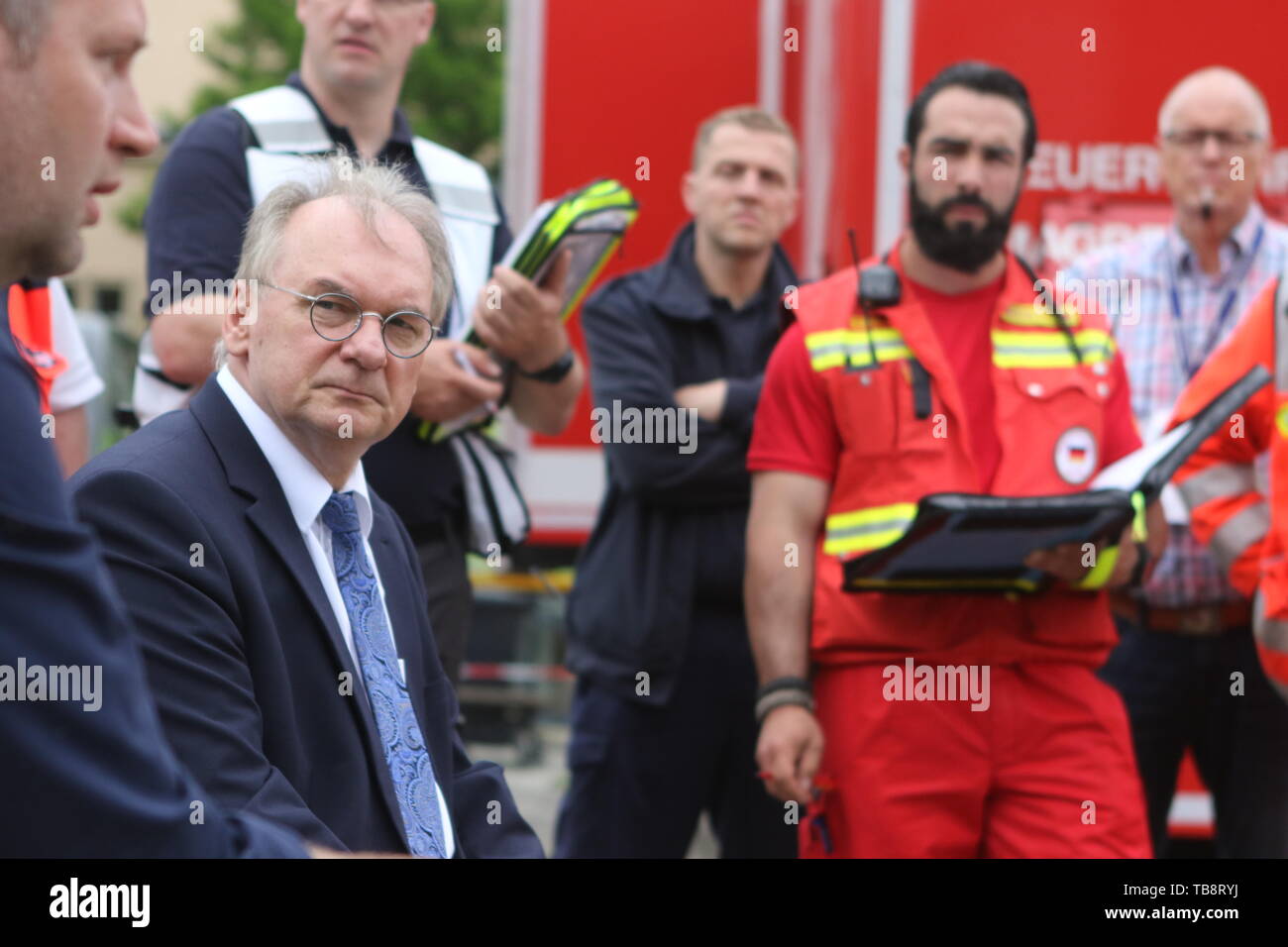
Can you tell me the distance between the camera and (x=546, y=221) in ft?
11.9

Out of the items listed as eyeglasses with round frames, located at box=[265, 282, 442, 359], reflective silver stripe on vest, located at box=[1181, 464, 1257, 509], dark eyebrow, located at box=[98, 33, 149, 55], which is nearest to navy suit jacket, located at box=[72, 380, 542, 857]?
eyeglasses with round frames, located at box=[265, 282, 442, 359]

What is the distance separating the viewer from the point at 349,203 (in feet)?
8.97

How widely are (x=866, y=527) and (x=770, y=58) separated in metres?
2.97

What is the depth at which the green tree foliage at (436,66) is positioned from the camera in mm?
27469

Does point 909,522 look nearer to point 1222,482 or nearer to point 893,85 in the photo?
point 1222,482

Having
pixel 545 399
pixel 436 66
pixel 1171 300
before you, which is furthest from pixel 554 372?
pixel 436 66

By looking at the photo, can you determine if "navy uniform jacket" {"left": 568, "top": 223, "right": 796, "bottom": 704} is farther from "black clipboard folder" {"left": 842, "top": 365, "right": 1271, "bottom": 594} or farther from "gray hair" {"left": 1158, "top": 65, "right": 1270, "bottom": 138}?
"gray hair" {"left": 1158, "top": 65, "right": 1270, "bottom": 138}

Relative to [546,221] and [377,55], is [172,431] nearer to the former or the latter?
[546,221]

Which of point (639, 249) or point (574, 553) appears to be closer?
point (639, 249)

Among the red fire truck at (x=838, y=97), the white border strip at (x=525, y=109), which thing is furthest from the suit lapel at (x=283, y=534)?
the white border strip at (x=525, y=109)

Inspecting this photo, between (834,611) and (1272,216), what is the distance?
2463mm
